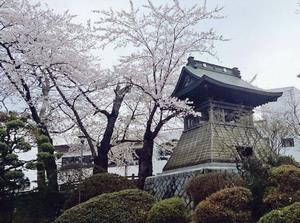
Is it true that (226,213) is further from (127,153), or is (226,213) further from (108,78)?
(127,153)

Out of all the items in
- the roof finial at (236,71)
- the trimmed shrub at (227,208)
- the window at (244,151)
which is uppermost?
the roof finial at (236,71)

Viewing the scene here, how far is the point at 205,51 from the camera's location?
47.7 ft

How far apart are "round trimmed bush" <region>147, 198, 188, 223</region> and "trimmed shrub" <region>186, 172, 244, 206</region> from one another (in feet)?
2.90

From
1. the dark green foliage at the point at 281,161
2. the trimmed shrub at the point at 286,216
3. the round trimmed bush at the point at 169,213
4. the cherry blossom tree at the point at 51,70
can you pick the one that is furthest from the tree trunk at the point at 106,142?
the trimmed shrub at the point at 286,216

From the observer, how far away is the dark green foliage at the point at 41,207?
38.3ft

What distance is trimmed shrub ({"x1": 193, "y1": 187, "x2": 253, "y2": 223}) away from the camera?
7312 millimetres

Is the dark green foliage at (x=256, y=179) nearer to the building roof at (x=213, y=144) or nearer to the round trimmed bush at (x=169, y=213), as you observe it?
the round trimmed bush at (x=169, y=213)

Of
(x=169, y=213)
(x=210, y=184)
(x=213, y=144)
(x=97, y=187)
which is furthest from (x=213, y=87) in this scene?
(x=169, y=213)

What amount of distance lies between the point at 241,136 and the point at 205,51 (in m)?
3.97

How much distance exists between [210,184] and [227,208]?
4.83 feet

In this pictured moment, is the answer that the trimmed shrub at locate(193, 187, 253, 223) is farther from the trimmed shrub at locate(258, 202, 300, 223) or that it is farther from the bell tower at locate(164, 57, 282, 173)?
the bell tower at locate(164, 57, 282, 173)

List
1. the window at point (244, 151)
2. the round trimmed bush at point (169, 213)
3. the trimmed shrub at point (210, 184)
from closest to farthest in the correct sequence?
the round trimmed bush at point (169, 213)
the trimmed shrub at point (210, 184)
the window at point (244, 151)

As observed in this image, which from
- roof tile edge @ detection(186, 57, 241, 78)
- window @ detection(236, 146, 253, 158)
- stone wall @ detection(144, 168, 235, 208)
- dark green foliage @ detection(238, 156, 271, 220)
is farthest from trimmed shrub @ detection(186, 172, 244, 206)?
roof tile edge @ detection(186, 57, 241, 78)

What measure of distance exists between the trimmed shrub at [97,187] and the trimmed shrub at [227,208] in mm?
3431
